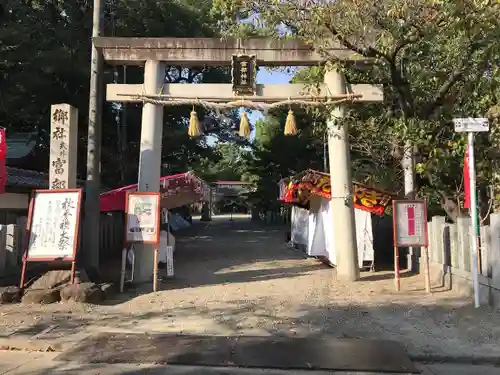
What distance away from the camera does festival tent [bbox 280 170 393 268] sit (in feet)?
45.6

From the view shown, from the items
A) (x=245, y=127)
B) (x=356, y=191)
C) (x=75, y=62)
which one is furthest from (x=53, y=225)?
(x=75, y=62)

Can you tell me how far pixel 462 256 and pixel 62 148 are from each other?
838cm

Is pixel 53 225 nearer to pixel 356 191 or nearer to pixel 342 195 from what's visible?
pixel 342 195

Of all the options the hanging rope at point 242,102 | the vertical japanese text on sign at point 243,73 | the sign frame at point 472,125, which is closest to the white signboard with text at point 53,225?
the hanging rope at point 242,102

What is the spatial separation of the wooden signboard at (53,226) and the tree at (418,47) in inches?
192

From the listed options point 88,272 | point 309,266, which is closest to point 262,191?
point 309,266

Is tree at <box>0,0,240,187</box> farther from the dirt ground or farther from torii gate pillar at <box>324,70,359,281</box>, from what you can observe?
the dirt ground

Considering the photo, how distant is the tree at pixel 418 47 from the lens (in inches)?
368

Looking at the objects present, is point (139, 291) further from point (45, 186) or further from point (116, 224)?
point (116, 224)

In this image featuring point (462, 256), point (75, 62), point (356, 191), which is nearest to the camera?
point (462, 256)

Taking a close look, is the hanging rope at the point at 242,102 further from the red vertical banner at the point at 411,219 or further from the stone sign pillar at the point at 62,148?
the red vertical banner at the point at 411,219

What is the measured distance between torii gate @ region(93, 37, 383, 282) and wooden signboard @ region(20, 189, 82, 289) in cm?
204

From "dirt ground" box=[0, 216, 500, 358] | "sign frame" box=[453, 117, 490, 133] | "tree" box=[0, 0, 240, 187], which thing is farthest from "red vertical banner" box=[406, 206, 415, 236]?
"tree" box=[0, 0, 240, 187]

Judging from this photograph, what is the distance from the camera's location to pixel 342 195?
481 inches
